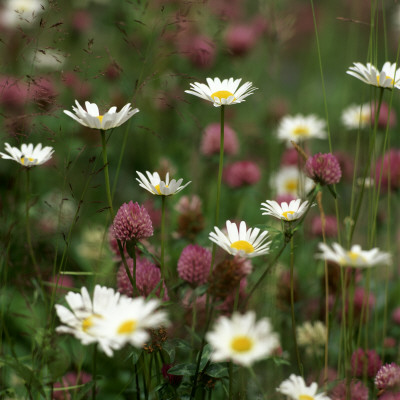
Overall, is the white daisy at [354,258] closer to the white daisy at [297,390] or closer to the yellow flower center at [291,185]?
→ the white daisy at [297,390]

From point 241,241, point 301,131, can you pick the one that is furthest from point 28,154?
point 301,131

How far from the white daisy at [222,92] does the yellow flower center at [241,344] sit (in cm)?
42

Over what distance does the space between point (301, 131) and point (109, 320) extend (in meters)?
1.35

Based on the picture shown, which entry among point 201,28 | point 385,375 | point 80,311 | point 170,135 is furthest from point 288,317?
point 201,28

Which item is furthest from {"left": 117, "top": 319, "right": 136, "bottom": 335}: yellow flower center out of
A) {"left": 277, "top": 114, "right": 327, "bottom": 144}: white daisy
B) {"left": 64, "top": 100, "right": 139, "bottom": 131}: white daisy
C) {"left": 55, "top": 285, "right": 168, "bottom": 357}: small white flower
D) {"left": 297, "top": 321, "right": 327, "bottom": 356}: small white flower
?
{"left": 277, "top": 114, "right": 327, "bottom": 144}: white daisy

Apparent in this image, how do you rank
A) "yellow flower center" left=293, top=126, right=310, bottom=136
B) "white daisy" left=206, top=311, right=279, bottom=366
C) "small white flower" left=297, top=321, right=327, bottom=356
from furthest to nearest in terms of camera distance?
"yellow flower center" left=293, top=126, right=310, bottom=136, "small white flower" left=297, top=321, right=327, bottom=356, "white daisy" left=206, top=311, right=279, bottom=366

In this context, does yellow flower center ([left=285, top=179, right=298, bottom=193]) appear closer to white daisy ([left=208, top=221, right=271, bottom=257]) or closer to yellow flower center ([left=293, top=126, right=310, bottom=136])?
yellow flower center ([left=293, top=126, right=310, bottom=136])

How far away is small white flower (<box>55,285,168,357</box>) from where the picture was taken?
60 cm

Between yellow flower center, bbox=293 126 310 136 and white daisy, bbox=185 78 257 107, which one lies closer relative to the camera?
white daisy, bbox=185 78 257 107

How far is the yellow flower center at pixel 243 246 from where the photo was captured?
85 centimetres

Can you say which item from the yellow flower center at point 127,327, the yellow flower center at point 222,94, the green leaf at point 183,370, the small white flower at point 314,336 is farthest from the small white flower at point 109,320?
the small white flower at point 314,336

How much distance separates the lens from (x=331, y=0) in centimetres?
412

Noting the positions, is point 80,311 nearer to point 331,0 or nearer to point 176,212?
point 176,212

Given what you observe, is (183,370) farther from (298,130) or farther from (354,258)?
(298,130)
